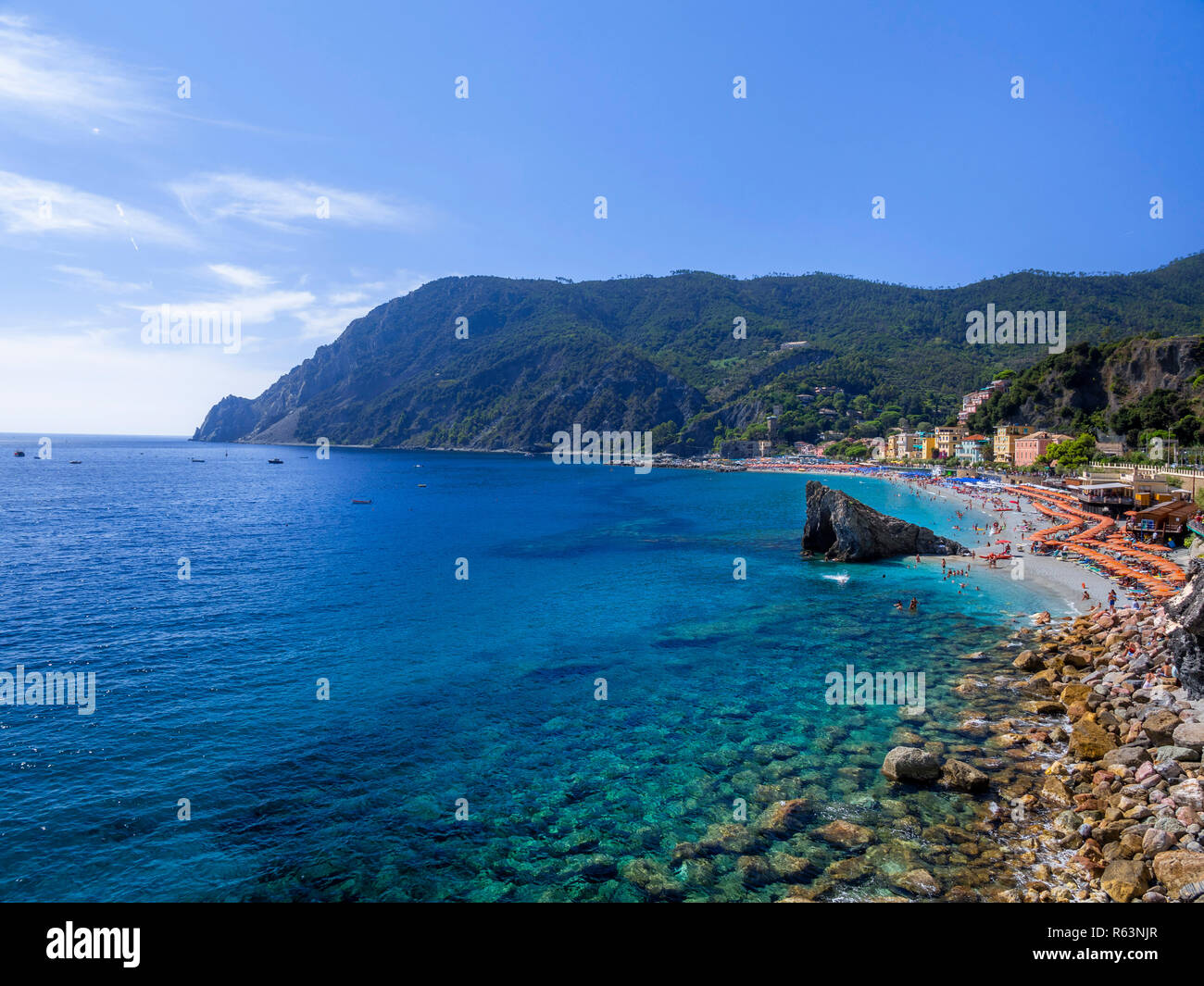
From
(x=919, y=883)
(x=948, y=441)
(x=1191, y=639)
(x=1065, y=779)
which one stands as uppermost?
(x=948, y=441)

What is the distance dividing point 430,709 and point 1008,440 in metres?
116

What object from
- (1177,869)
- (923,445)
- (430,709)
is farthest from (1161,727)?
(923,445)

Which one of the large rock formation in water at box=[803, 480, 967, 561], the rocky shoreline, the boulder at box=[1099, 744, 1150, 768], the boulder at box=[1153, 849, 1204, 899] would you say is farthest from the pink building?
the boulder at box=[1153, 849, 1204, 899]

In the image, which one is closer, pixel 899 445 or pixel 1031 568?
pixel 1031 568

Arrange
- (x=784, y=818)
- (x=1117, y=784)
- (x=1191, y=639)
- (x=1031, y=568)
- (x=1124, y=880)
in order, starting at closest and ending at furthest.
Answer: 1. (x=1124, y=880)
2. (x=784, y=818)
3. (x=1117, y=784)
4. (x=1191, y=639)
5. (x=1031, y=568)

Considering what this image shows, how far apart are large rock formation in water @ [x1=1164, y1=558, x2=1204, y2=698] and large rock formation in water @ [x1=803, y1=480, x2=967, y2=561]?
24.9 m

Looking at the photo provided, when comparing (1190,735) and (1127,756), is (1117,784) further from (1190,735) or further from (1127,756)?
(1190,735)

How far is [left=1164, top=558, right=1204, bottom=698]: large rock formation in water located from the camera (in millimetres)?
18391

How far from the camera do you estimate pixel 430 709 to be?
21.0m

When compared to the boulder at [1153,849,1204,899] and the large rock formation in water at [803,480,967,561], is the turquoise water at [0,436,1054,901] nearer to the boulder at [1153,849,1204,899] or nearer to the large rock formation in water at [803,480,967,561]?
the large rock formation in water at [803,480,967,561]

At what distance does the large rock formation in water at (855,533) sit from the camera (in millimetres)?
44531

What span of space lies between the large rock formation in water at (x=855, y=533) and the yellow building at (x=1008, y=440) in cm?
7435

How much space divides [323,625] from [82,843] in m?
15.8
